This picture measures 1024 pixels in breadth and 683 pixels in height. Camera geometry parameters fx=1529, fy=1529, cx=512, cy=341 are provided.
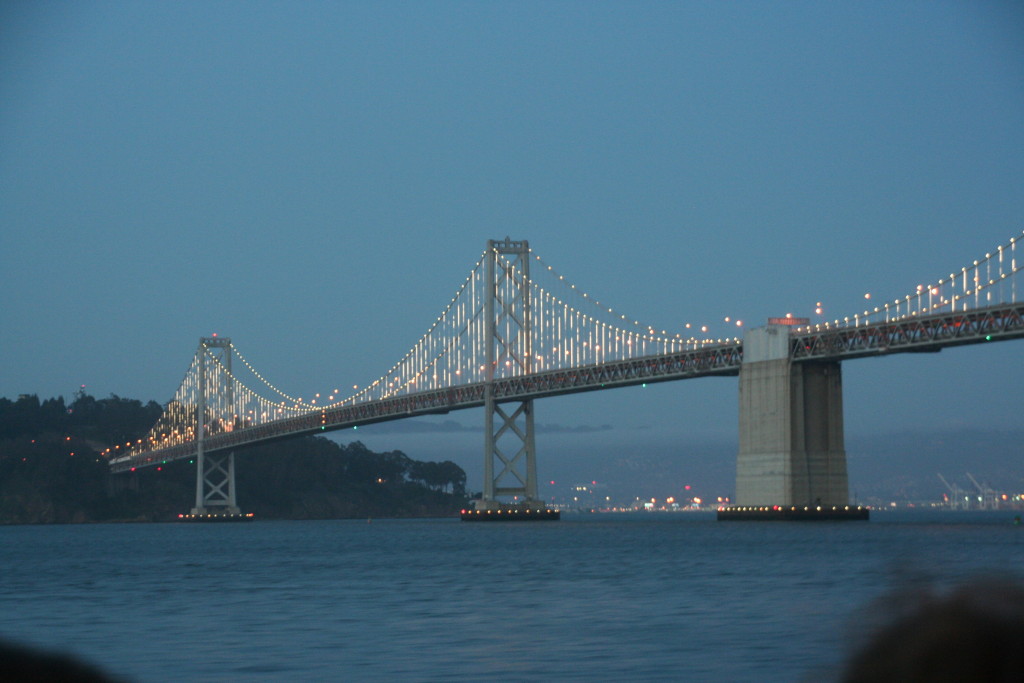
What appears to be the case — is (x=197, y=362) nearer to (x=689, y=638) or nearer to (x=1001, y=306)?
(x=1001, y=306)

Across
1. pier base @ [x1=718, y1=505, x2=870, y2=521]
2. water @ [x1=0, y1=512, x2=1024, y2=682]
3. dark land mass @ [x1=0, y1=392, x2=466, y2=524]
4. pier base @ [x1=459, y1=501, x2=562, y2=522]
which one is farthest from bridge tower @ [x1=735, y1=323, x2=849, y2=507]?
dark land mass @ [x1=0, y1=392, x2=466, y2=524]

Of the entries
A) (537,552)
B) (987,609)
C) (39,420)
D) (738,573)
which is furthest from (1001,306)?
(39,420)

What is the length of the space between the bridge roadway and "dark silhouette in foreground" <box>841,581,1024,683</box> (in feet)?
160

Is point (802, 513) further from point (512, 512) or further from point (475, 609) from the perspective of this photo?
point (475, 609)

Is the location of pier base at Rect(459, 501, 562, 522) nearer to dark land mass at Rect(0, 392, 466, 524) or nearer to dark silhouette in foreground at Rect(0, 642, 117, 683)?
dark land mass at Rect(0, 392, 466, 524)

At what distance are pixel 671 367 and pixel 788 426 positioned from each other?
803cm

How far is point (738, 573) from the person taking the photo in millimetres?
27828

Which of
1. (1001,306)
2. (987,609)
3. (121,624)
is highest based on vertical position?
(1001,306)

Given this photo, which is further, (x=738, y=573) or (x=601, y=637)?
(x=738, y=573)

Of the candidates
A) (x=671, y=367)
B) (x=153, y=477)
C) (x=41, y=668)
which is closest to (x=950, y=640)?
(x=41, y=668)

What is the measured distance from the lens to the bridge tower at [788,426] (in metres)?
54.3

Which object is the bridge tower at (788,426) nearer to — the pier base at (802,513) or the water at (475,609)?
the pier base at (802,513)

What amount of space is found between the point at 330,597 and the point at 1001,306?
3080 centimetres

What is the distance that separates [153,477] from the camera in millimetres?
118500
